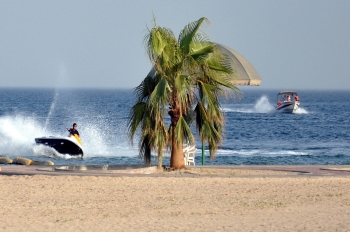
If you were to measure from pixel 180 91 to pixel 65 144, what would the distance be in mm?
13562

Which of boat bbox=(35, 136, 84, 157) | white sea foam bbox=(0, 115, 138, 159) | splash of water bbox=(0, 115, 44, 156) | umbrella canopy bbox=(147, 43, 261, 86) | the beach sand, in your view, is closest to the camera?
the beach sand

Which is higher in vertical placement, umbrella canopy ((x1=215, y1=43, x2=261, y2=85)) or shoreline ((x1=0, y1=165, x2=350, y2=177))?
umbrella canopy ((x1=215, y1=43, x2=261, y2=85))

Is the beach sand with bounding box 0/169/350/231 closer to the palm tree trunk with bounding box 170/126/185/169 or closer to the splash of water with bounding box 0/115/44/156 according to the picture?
the palm tree trunk with bounding box 170/126/185/169

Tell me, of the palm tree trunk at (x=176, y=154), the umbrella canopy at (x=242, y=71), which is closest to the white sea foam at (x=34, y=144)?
the umbrella canopy at (x=242, y=71)

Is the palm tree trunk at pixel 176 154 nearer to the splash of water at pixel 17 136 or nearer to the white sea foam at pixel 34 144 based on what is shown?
the white sea foam at pixel 34 144

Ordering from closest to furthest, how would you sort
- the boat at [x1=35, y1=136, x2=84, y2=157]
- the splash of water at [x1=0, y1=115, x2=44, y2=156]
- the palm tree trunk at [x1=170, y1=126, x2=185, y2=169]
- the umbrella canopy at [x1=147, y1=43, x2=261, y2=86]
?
the palm tree trunk at [x1=170, y1=126, x2=185, y2=169] → the umbrella canopy at [x1=147, y1=43, x2=261, y2=86] → the boat at [x1=35, y1=136, x2=84, y2=157] → the splash of water at [x1=0, y1=115, x2=44, y2=156]

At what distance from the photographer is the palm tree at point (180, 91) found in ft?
57.3

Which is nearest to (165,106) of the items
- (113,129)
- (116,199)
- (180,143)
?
(180,143)

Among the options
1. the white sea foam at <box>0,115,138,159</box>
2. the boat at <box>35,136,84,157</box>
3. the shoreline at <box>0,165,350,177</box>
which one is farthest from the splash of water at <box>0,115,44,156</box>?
the shoreline at <box>0,165,350,177</box>

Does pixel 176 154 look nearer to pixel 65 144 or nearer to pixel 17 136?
pixel 65 144

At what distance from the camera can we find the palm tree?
17.5m

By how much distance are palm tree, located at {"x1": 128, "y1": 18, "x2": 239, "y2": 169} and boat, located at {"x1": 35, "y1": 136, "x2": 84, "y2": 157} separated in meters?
12.2

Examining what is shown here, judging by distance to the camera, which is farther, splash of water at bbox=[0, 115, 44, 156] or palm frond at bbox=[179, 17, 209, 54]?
splash of water at bbox=[0, 115, 44, 156]

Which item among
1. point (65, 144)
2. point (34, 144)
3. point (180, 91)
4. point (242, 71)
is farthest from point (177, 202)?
point (34, 144)
